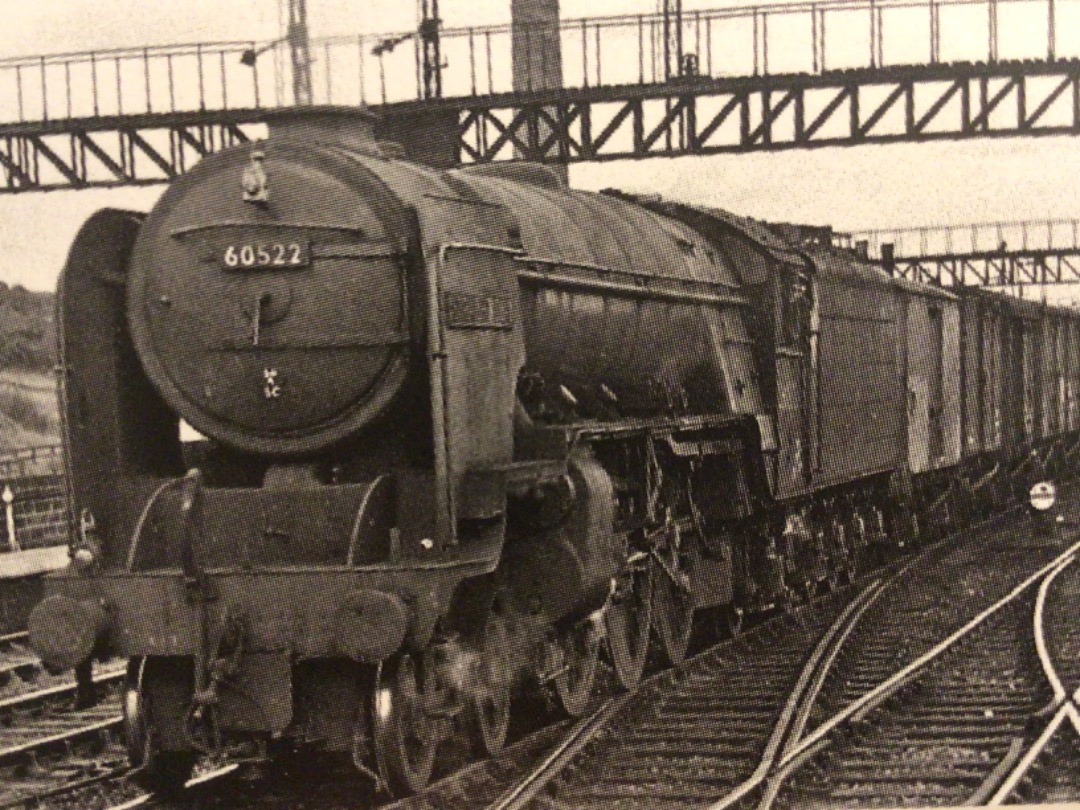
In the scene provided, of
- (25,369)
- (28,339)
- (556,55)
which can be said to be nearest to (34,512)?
(25,369)

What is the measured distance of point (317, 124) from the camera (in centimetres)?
721

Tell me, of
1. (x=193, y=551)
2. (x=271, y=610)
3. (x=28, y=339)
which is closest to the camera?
(x=271, y=610)

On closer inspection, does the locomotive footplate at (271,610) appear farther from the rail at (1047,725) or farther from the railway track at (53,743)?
the rail at (1047,725)

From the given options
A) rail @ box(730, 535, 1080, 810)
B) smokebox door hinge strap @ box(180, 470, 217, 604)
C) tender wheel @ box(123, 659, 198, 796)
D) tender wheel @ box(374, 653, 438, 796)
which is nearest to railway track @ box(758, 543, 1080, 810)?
rail @ box(730, 535, 1080, 810)

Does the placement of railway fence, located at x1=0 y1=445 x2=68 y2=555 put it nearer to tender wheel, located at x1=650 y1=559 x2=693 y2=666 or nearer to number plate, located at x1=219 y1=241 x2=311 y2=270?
tender wheel, located at x1=650 y1=559 x2=693 y2=666

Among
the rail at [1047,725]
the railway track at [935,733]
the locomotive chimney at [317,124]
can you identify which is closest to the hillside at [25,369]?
the locomotive chimney at [317,124]

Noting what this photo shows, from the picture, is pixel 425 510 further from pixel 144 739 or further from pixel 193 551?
pixel 144 739

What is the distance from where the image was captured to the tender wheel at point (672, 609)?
31.0 ft

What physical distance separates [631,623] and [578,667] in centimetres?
87

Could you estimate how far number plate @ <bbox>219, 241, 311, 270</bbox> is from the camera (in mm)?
6887

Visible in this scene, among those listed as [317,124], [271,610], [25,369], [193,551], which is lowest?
[271,610]

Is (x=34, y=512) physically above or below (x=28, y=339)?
below

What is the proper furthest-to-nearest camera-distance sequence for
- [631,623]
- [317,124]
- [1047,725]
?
[631,623] < [1047,725] < [317,124]

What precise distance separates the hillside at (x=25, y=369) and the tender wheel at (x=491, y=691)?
241 inches
